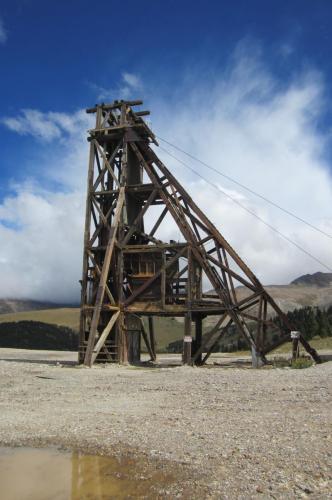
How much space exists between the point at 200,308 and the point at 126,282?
4.88 m

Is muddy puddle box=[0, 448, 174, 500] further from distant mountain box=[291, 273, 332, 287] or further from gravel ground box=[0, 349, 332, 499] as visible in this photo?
distant mountain box=[291, 273, 332, 287]

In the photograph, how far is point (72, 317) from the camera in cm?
15438

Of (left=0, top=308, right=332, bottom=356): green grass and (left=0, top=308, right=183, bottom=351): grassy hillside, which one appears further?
(left=0, top=308, right=183, bottom=351): grassy hillside

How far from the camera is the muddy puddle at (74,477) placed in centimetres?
618

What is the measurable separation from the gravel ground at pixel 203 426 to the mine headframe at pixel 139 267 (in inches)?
317

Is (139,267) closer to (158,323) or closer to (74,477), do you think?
(74,477)

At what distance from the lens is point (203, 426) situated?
913 centimetres

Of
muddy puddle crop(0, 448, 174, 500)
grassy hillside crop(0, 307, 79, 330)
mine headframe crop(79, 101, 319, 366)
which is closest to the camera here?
muddy puddle crop(0, 448, 174, 500)

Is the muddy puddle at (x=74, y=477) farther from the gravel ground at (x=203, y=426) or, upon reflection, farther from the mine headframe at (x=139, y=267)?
the mine headframe at (x=139, y=267)

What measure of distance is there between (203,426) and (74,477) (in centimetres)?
306

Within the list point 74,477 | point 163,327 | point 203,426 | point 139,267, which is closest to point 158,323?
point 163,327

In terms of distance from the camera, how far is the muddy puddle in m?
6.18

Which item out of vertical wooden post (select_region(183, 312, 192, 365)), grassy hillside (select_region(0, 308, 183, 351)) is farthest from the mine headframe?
grassy hillside (select_region(0, 308, 183, 351))

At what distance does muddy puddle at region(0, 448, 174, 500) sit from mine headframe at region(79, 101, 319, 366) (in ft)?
51.3
